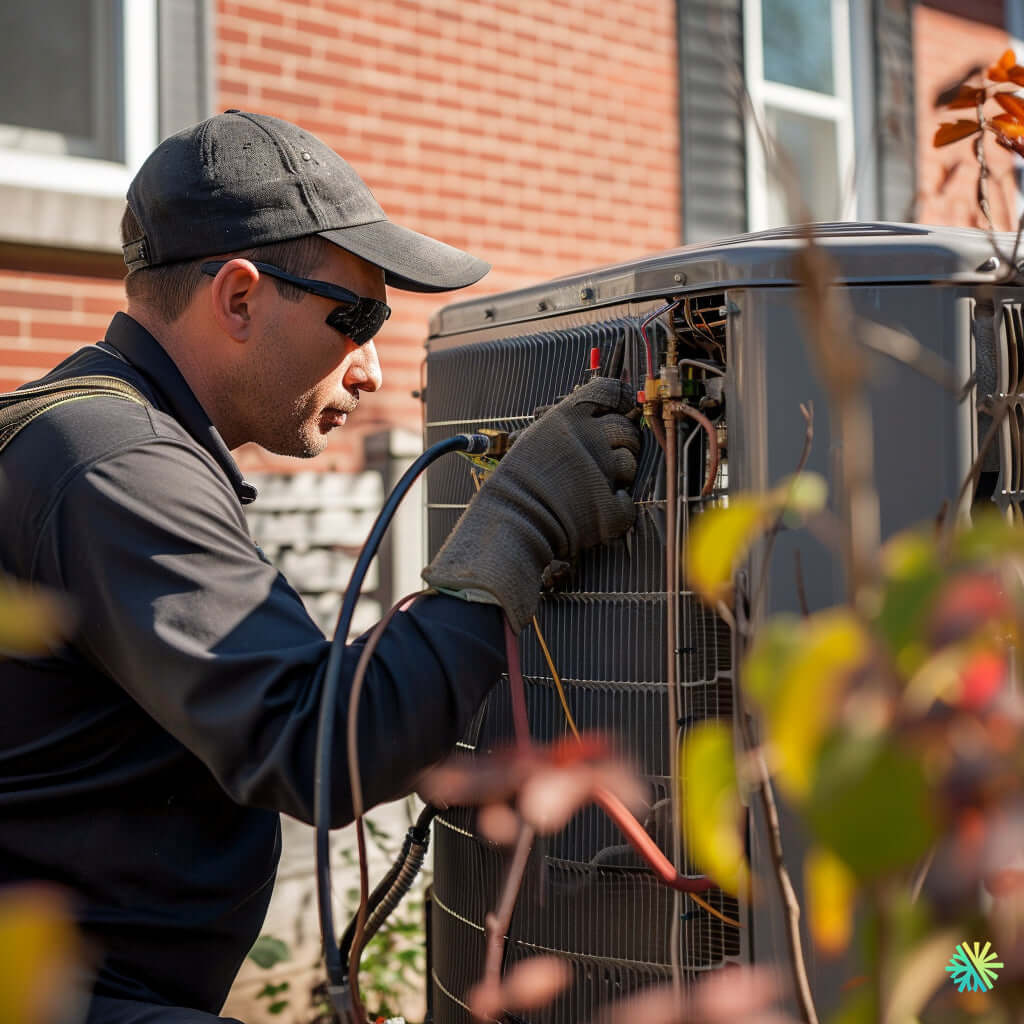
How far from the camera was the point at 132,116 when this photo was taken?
3756mm

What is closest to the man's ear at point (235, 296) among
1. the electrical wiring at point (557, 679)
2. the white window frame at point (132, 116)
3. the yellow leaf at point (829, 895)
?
the electrical wiring at point (557, 679)

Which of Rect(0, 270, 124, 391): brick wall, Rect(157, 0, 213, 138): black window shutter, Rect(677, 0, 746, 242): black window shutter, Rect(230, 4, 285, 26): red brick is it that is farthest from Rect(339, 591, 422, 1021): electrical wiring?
Rect(677, 0, 746, 242): black window shutter

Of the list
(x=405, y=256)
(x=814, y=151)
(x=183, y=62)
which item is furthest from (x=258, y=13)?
Answer: (x=814, y=151)

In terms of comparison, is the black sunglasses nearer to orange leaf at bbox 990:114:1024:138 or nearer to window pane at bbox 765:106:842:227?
orange leaf at bbox 990:114:1024:138

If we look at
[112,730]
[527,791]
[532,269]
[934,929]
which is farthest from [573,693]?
[532,269]

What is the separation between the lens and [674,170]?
5.09 m

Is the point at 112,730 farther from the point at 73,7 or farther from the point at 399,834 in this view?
the point at 73,7

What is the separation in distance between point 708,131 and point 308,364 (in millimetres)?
3694

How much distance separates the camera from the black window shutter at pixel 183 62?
3752 mm

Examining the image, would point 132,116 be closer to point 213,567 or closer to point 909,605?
point 213,567

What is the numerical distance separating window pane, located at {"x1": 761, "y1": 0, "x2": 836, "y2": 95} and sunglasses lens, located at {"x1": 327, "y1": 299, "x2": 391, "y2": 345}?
4.26 metres

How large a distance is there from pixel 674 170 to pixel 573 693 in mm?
3678

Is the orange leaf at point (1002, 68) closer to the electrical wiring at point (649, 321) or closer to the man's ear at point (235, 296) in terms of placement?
the electrical wiring at point (649, 321)

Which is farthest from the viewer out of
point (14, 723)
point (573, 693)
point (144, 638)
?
point (573, 693)
